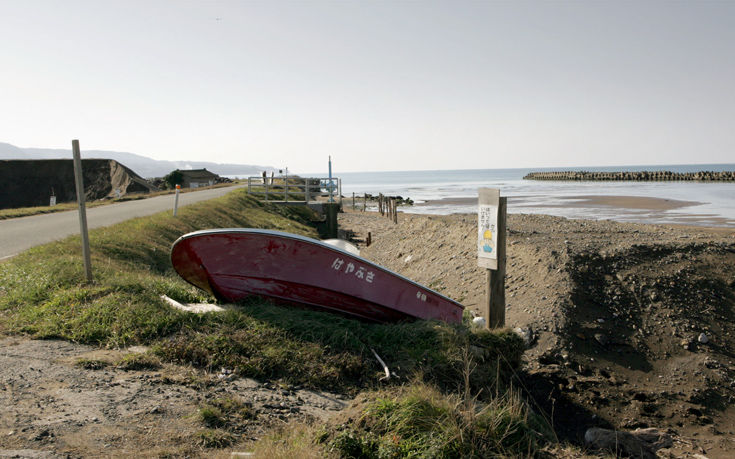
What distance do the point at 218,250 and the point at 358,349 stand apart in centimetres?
Answer: 247

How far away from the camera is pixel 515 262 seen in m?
12.4

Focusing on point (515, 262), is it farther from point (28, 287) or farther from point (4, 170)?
point (4, 170)

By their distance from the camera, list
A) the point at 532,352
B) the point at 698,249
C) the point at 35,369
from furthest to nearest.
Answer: the point at 698,249 < the point at 532,352 < the point at 35,369

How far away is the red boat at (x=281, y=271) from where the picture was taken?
7.04 metres

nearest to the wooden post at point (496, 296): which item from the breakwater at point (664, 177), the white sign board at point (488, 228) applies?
the white sign board at point (488, 228)

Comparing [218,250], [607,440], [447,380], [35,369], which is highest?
[218,250]

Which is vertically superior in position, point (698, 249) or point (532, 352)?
point (698, 249)

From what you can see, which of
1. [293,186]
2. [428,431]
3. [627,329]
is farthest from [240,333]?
[293,186]

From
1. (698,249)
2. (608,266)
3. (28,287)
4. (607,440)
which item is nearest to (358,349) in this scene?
(607,440)

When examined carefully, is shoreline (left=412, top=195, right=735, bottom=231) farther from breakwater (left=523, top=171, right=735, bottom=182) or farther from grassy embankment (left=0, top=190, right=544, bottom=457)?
breakwater (left=523, top=171, right=735, bottom=182)

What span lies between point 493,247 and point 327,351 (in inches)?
125

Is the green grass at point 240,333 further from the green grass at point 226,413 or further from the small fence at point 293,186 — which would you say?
the small fence at point 293,186

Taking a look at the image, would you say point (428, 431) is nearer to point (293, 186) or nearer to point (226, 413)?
point (226, 413)

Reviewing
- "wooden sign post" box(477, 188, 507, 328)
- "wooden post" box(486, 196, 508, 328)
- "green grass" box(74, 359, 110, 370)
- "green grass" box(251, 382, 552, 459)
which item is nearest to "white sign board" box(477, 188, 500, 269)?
"wooden sign post" box(477, 188, 507, 328)
